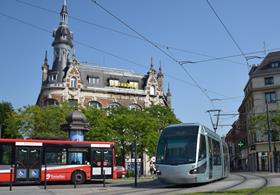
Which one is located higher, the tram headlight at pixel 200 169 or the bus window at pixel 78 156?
the bus window at pixel 78 156

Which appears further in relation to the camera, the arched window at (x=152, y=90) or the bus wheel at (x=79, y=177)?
the arched window at (x=152, y=90)

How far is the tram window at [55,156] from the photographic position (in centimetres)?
2830

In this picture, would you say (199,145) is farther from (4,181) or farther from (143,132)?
(143,132)

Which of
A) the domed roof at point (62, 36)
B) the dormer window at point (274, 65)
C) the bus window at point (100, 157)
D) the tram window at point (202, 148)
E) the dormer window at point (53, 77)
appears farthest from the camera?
the domed roof at point (62, 36)

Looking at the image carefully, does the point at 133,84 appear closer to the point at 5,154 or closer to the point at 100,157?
the point at 100,157

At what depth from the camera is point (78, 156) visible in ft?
96.9

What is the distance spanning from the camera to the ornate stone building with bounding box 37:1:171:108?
67.6 m

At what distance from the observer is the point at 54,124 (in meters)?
49.1

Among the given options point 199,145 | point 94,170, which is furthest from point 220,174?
point 94,170

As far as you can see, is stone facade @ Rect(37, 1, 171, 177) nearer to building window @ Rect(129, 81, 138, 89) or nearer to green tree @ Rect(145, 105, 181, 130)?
building window @ Rect(129, 81, 138, 89)

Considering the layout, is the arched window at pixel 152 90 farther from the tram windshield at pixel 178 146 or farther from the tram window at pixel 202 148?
the tram window at pixel 202 148

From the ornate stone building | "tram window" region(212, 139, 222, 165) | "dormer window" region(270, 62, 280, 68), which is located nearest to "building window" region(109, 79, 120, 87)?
the ornate stone building

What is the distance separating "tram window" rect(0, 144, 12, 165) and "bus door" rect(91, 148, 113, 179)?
578 cm

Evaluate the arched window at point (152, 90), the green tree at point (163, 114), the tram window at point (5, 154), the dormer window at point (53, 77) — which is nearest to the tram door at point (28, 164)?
the tram window at point (5, 154)
